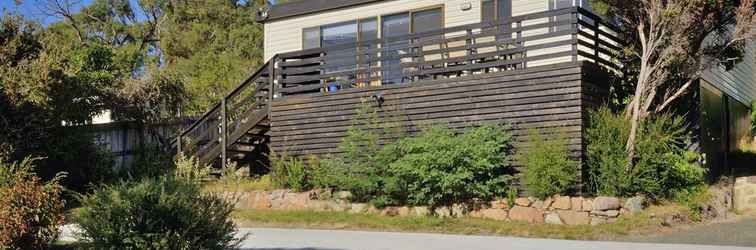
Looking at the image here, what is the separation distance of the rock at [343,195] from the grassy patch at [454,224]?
0.49 metres

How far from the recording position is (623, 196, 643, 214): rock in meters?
12.0

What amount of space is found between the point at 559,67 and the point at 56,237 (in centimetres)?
806

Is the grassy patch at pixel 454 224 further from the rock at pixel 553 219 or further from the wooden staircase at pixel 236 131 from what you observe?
the wooden staircase at pixel 236 131

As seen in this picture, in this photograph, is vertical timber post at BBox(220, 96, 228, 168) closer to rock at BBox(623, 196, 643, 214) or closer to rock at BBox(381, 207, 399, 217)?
rock at BBox(381, 207, 399, 217)

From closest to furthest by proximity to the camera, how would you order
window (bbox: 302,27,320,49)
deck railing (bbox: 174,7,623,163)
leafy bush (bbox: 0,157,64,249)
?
1. leafy bush (bbox: 0,157,64,249)
2. deck railing (bbox: 174,7,623,163)
3. window (bbox: 302,27,320,49)

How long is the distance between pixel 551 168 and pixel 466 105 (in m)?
2.17

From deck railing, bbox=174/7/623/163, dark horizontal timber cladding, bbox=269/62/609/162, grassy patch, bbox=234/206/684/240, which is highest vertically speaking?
deck railing, bbox=174/7/623/163

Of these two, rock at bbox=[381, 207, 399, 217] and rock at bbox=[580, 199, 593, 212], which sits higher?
rock at bbox=[580, 199, 593, 212]

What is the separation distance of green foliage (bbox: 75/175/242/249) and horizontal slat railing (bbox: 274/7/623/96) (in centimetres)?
708

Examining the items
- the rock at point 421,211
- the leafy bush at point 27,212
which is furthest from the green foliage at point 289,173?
the leafy bush at point 27,212

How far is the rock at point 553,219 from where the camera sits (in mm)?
12180

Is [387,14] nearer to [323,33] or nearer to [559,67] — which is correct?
[323,33]

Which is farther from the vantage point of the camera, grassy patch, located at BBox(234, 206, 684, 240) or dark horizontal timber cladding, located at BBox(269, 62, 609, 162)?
dark horizontal timber cladding, located at BBox(269, 62, 609, 162)

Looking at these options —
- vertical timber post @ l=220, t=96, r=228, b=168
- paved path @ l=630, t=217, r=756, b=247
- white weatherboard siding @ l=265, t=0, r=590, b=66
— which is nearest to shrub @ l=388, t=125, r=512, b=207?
paved path @ l=630, t=217, r=756, b=247
